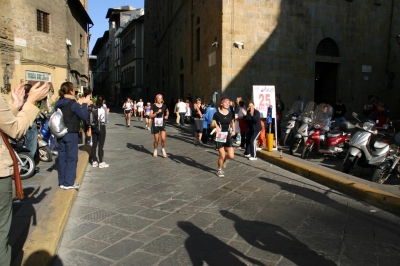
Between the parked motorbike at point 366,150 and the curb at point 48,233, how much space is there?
5.29m

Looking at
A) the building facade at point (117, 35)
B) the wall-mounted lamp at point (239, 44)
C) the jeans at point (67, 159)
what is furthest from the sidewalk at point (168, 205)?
the building facade at point (117, 35)

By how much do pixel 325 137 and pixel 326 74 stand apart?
11549 mm

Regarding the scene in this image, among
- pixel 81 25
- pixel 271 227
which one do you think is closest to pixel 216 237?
pixel 271 227

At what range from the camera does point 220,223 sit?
4184 mm

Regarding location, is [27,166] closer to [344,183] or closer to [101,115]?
[101,115]

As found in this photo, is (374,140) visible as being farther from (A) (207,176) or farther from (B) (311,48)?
(B) (311,48)

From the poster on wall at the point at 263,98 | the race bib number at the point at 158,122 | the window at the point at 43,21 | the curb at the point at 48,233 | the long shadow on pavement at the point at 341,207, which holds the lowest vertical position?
the long shadow on pavement at the point at 341,207

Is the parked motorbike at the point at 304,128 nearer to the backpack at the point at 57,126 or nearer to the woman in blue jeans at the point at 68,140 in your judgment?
the woman in blue jeans at the point at 68,140

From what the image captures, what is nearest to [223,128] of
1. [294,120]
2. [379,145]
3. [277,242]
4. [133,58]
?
[379,145]

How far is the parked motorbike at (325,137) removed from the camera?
27.0 ft

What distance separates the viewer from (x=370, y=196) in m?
5.12

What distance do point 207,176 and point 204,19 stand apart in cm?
1443

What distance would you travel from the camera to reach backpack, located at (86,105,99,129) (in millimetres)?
6914

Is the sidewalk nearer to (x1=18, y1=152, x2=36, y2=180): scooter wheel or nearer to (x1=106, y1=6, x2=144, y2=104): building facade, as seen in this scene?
(x1=18, y1=152, x2=36, y2=180): scooter wheel
